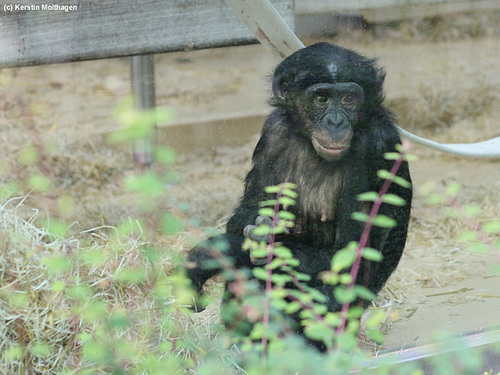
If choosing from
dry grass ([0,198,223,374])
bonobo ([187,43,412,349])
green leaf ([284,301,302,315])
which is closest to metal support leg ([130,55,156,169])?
bonobo ([187,43,412,349])

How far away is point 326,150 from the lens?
3.80 m

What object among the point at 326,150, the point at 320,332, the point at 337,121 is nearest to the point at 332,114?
the point at 337,121

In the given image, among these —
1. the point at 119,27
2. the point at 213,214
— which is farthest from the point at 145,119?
the point at 213,214

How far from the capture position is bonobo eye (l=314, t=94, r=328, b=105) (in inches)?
153

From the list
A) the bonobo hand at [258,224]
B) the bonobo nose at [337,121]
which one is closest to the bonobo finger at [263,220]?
the bonobo hand at [258,224]

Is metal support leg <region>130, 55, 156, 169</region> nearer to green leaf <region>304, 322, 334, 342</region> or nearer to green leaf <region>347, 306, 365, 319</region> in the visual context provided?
green leaf <region>347, 306, 365, 319</region>

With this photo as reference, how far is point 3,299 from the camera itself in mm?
3215

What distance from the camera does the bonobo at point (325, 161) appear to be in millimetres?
3824

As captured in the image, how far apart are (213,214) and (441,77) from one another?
4417 mm

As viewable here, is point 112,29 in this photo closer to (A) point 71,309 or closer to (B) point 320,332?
(A) point 71,309

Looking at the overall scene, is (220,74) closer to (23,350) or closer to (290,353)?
(23,350)

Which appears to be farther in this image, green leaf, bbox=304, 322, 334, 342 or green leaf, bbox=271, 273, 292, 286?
green leaf, bbox=271, 273, 292, 286

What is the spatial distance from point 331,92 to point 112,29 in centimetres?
175

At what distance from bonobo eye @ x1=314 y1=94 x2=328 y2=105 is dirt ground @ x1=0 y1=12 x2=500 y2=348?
1.62ft
